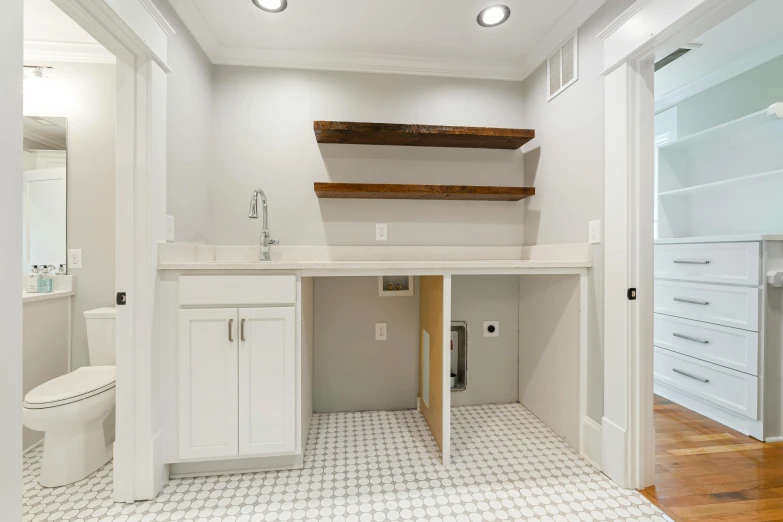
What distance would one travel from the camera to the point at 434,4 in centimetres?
175

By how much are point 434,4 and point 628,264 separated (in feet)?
4.84

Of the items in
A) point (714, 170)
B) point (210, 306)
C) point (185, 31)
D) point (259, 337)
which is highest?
point (185, 31)

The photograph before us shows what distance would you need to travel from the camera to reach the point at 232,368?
1.56 m

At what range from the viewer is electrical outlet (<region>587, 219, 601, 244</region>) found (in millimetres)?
1682

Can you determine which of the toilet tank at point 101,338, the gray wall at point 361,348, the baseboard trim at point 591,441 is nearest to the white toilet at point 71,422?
the toilet tank at point 101,338

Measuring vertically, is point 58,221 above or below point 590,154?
below

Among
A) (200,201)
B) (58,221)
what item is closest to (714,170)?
(200,201)

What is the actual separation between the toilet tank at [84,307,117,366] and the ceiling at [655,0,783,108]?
3.63 meters

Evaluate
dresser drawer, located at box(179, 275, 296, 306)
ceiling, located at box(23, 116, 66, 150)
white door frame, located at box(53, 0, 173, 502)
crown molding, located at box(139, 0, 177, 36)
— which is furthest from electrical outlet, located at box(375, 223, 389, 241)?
Result: ceiling, located at box(23, 116, 66, 150)

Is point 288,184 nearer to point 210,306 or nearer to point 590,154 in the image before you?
point 210,306

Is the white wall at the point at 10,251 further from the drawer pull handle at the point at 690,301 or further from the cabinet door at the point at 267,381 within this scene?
the drawer pull handle at the point at 690,301

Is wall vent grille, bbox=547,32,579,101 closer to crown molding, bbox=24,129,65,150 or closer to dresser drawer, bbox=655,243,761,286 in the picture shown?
dresser drawer, bbox=655,243,761,286

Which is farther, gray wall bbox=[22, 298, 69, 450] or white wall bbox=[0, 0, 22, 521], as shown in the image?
gray wall bbox=[22, 298, 69, 450]

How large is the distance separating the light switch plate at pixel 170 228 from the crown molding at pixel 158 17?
2.62ft
